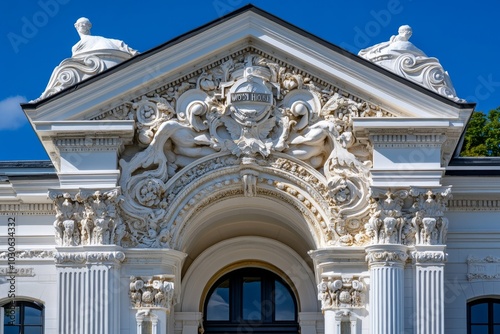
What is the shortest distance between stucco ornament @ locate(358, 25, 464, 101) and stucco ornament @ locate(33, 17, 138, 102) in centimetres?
481

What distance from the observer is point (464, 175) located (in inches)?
942

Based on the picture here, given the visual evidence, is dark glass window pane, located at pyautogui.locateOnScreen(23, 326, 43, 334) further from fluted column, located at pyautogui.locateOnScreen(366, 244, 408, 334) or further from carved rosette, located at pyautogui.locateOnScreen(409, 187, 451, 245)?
carved rosette, located at pyautogui.locateOnScreen(409, 187, 451, 245)

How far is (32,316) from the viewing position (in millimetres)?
24453

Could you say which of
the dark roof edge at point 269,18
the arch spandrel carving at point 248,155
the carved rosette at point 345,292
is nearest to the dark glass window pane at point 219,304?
the arch spandrel carving at point 248,155

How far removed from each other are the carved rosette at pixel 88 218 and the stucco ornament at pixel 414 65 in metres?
5.67

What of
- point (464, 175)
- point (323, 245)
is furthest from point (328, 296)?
point (464, 175)

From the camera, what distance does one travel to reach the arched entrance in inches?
1068

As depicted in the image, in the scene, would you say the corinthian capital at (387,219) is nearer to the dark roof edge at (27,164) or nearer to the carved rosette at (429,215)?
the carved rosette at (429,215)

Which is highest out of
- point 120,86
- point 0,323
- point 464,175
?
point 120,86

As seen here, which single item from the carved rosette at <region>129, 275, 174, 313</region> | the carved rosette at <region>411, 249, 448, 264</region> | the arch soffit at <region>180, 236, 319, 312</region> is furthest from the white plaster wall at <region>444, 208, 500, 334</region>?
the carved rosette at <region>129, 275, 174, 313</region>

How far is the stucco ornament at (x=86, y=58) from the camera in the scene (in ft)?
77.6

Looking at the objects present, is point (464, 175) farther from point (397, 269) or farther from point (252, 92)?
point (252, 92)

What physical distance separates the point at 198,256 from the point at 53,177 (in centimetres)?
419

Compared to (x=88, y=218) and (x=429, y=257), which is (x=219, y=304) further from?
(x=429, y=257)
